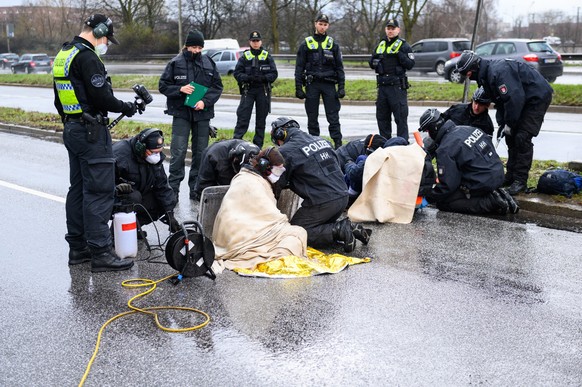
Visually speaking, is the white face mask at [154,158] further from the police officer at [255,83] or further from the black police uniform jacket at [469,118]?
the police officer at [255,83]

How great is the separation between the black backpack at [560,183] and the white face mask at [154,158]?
15.2ft

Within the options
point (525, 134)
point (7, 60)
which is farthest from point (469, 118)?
point (7, 60)

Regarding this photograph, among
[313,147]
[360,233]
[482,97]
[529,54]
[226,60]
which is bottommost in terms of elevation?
[360,233]

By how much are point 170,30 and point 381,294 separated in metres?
57.0

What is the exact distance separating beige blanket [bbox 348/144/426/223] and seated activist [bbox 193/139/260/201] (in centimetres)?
136

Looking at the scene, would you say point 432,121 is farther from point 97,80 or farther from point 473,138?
point 97,80

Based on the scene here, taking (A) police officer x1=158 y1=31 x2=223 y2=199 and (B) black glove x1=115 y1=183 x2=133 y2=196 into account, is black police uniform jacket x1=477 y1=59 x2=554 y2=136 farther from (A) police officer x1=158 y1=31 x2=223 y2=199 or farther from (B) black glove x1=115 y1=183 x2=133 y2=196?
(B) black glove x1=115 y1=183 x2=133 y2=196

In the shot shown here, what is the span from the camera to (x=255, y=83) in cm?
1149

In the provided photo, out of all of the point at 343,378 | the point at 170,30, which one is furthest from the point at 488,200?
the point at 170,30

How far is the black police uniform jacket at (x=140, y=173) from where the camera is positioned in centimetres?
684

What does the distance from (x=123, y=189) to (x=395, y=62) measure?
19.7 ft

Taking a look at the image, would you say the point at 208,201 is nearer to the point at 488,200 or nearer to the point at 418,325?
the point at 418,325

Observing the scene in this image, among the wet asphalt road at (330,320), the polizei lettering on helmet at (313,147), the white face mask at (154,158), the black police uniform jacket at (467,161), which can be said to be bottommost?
the wet asphalt road at (330,320)

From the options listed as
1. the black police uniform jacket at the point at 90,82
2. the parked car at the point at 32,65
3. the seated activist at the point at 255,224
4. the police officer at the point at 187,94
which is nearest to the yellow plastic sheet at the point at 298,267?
the seated activist at the point at 255,224
